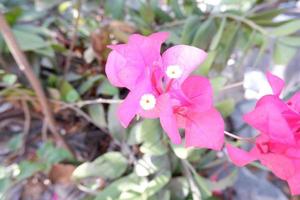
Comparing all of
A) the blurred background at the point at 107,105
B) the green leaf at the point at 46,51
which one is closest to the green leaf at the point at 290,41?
the blurred background at the point at 107,105

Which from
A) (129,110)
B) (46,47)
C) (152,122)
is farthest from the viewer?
(46,47)

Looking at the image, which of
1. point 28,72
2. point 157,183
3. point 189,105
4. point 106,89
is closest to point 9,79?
point 28,72

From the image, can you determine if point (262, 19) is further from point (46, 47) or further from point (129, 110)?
point (129, 110)

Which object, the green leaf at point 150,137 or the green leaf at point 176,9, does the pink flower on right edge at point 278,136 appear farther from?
the green leaf at point 176,9

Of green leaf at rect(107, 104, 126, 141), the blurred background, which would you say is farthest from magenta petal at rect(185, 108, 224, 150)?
green leaf at rect(107, 104, 126, 141)

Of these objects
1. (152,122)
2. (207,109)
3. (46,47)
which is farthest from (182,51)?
(46,47)

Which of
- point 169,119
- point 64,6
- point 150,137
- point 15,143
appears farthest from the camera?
point 64,6

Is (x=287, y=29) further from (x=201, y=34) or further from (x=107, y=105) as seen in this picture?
(x=107, y=105)
